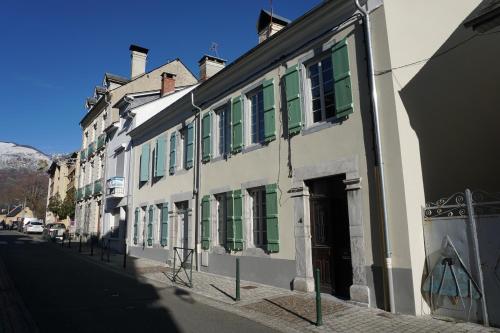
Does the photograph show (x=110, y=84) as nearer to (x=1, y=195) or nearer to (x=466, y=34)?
(x=466, y=34)

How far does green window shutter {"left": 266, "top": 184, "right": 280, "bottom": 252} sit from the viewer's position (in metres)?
9.21

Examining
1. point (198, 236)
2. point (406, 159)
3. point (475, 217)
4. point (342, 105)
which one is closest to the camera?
point (475, 217)

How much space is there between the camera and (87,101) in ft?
106

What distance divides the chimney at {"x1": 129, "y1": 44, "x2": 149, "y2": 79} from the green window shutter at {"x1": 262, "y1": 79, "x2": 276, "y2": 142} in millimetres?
17540

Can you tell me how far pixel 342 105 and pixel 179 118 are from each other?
8.41 meters

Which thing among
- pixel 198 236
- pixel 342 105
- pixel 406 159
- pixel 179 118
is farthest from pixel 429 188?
pixel 179 118

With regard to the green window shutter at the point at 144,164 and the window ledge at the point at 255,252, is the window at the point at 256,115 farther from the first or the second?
the green window shutter at the point at 144,164

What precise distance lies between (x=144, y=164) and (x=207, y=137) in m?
5.82

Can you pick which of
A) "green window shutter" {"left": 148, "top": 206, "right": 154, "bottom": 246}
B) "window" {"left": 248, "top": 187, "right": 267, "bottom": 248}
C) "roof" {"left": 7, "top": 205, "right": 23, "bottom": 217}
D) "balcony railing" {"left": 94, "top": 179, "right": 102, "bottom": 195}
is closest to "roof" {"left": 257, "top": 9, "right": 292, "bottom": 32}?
"window" {"left": 248, "top": 187, "right": 267, "bottom": 248}

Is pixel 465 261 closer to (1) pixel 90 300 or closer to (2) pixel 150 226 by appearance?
(1) pixel 90 300

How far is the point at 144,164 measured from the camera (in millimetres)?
17297

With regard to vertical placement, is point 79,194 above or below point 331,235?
above

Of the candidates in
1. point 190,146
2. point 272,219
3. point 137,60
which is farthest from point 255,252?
point 137,60

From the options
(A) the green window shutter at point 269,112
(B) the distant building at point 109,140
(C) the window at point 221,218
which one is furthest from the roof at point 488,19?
(B) the distant building at point 109,140
